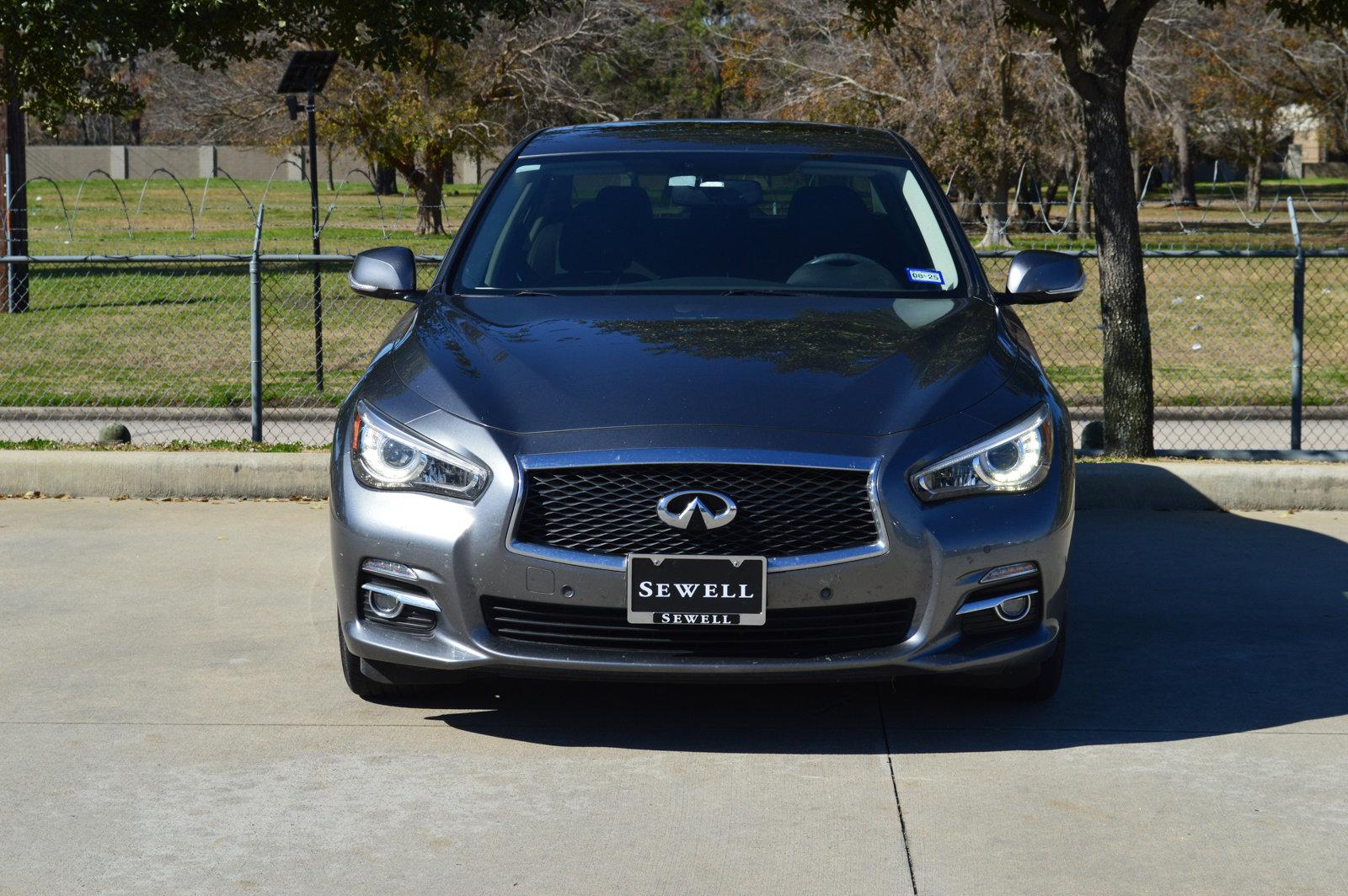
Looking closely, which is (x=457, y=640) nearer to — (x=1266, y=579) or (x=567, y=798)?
(x=567, y=798)

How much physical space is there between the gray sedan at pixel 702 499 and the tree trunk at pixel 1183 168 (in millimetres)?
36319

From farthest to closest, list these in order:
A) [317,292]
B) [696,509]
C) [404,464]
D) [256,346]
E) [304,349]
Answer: [304,349], [317,292], [256,346], [404,464], [696,509]

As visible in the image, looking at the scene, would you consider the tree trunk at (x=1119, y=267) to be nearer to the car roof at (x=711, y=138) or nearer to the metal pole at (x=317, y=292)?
the car roof at (x=711, y=138)

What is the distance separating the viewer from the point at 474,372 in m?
4.79

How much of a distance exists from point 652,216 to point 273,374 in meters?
8.53

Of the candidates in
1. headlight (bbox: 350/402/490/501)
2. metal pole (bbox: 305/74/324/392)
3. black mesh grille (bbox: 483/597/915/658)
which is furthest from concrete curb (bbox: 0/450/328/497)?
black mesh grille (bbox: 483/597/915/658)

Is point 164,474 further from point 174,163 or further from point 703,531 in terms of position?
point 174,163

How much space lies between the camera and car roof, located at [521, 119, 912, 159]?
6168 millimetres

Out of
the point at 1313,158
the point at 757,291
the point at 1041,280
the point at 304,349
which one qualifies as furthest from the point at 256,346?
the point at 1313,158

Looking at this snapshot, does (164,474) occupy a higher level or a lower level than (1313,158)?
higher

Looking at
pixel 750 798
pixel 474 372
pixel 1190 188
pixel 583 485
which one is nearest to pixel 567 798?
pixel 750 798

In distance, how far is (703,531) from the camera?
4359 mm

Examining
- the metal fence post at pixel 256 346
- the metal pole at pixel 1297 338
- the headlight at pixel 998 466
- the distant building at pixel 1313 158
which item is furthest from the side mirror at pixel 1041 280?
the distant building at pixel 1313 158

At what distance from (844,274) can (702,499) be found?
156 centimetres
